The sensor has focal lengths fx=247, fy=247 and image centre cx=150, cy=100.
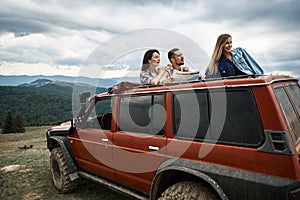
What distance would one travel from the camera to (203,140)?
2.58m

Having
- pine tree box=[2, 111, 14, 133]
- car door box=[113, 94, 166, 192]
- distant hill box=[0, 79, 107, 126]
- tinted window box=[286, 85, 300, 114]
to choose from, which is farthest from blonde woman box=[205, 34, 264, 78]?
distant hill box=[0, 79, 107, 126]

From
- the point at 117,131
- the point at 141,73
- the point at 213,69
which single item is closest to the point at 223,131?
the point at 213,69

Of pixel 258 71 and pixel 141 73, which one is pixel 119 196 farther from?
pixel 258 71

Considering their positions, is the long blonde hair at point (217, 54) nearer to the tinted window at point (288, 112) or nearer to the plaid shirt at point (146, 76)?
the plaid shirt at point (146, 76)

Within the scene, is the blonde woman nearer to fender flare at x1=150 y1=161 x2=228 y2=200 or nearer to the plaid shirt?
the plaid shirt

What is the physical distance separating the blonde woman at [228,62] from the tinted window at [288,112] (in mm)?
1131

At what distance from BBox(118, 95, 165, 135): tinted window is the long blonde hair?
105 centimetres

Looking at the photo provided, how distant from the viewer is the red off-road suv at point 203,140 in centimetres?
209

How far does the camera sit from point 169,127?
294cm

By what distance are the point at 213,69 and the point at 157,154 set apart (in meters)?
1.54

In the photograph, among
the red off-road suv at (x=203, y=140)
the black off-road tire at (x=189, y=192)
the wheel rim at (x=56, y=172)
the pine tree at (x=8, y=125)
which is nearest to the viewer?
the red off-road suv at (x=203, y=140)

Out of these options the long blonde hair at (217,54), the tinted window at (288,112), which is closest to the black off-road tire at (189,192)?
the tinted window at (288,112)

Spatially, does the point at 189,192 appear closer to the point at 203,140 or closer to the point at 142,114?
the point at 203,140

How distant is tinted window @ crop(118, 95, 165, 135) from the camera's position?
3.11m
